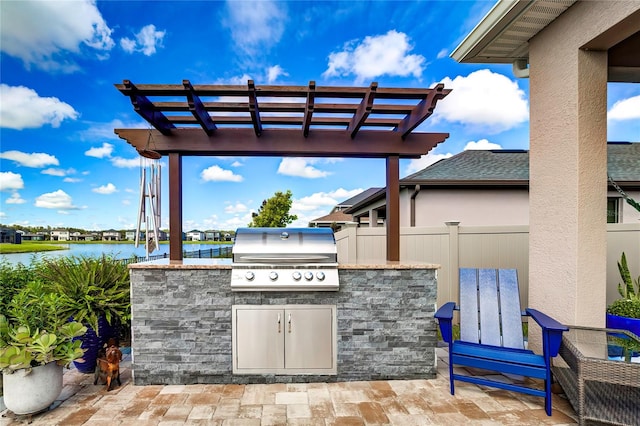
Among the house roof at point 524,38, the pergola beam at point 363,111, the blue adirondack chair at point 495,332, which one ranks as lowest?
the blue adirondack chair at point 495,332

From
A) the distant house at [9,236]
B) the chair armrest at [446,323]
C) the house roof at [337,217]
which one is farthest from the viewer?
the house roof at [337,217]

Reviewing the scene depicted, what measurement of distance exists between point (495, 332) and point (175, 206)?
127 inches

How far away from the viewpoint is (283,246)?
3.00 meters

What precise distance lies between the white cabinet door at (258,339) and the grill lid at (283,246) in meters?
0.47

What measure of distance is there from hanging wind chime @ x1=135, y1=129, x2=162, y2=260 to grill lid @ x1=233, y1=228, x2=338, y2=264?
102 cm

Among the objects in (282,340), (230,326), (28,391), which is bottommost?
(28,391)

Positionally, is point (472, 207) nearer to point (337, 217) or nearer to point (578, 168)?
point (578, 168)

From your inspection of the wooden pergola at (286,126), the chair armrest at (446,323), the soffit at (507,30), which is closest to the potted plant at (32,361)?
the wooden pergola at (286,126)

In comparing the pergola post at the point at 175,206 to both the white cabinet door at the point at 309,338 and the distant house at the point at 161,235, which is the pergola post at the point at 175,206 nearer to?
the distant house at the point at 161,235

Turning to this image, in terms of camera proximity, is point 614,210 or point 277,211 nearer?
point 614,210

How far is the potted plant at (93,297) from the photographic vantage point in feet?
10.0

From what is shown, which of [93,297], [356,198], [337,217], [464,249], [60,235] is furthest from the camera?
[337,217]

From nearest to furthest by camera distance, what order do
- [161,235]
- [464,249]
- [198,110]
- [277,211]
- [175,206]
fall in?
[198,110], [175,206], [161,235], [464,249], [277,211]

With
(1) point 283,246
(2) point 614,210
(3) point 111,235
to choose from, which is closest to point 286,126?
(1) point 283,246
